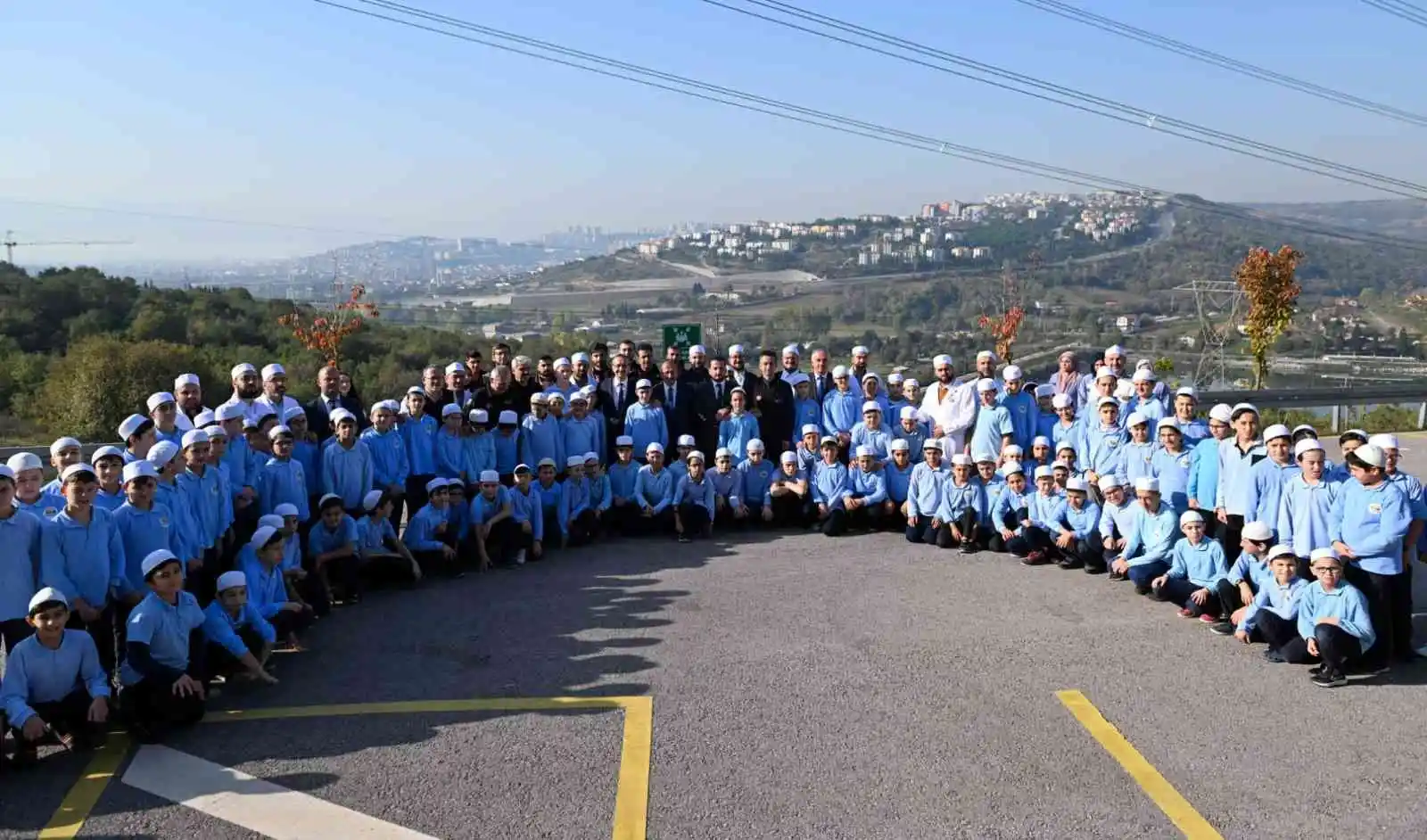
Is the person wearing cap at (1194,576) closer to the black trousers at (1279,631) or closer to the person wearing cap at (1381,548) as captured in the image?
the black trousers at (1279,631)

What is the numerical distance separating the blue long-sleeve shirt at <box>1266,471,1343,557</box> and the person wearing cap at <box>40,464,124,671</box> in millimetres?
8884

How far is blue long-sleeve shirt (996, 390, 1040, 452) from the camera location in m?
12.8

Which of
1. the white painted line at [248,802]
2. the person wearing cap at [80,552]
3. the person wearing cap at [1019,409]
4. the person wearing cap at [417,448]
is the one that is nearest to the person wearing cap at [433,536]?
the person wearing cap at [417,448]

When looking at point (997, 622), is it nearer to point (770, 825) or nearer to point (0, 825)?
point (770, 825)

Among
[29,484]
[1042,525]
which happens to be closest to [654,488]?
[1042,525]

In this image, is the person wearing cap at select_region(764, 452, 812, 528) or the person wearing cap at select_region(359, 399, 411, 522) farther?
the person wearing cap at select_region(764, 452, 812, 528)

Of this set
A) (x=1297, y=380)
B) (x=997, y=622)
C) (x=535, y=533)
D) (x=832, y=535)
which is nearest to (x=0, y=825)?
(x=535, y=533)

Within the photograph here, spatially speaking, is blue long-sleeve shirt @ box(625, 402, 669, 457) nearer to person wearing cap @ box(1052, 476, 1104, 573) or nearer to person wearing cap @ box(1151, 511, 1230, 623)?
person wearing cap @ box(1052, 476, 1104, 573)

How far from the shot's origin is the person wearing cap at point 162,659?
680 centimetres

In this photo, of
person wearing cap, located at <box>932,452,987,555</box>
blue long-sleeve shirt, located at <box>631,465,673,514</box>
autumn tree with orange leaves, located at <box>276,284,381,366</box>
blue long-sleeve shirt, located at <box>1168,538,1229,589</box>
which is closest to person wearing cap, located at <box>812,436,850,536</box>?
person wearing cap, located at <box>932,452,987,555</box>

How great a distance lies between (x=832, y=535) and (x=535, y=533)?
3.51 meters

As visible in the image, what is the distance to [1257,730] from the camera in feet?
22.2

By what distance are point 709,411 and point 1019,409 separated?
3.84 meters

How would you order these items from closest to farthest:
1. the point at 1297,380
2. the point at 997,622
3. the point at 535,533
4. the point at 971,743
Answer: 1. the point at 971,743
2. the point at 997,622
3. the point at 535,533
4. the point at 1297,380
